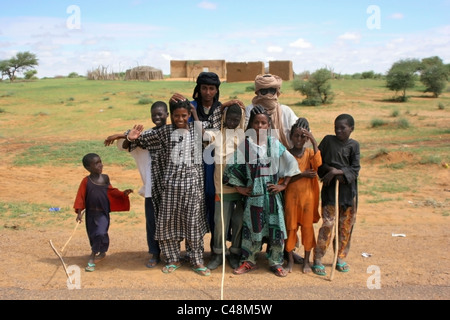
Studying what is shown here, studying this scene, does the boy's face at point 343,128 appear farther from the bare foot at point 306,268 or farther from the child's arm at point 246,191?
the bare foot at point 306,268

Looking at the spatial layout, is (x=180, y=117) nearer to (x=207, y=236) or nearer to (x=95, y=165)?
(x=95, y=165)

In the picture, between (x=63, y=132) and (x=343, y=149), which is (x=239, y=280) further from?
(x=63, y=132)

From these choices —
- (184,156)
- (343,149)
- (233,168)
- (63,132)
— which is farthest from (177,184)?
(63,132)

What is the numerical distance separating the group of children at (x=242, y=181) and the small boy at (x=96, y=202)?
0.08 ft

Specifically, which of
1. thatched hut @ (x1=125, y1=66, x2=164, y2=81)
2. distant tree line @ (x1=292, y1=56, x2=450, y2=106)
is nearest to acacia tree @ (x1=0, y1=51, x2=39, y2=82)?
thatched hut @ (x1=125, y1=66, x2=164, y2=81)

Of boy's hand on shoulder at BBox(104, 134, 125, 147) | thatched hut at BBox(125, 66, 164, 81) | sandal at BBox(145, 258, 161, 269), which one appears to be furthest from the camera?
thatched hut at BBox(125, 66, 164, 81)

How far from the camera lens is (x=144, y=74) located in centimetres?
4053

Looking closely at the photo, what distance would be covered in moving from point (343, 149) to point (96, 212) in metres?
2.53

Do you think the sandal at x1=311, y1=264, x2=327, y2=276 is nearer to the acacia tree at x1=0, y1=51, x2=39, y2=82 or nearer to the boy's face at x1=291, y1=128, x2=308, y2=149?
the boy's face at x1=291, y1=128, x2=308, y2=149

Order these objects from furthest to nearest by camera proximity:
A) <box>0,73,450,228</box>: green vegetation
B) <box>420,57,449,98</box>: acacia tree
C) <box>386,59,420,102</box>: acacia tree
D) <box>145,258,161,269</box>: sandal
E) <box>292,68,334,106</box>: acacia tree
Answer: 1. <box>420,57,449,98</box>: acacia tree
2. <box>386,59,420,102</box>: acacia tree
3. <box>292,68,334,106</box>: acacia tree
4. <box>0,73,450,228</box>: green vegetation
5. <box>145,258,161,269</box>: sandal

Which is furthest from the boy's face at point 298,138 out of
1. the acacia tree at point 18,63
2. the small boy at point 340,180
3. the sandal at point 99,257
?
the acacia tree at point 18,63

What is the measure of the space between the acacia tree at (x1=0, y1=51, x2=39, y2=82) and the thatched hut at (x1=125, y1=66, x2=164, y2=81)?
16703mm

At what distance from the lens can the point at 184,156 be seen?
4016 millimetres

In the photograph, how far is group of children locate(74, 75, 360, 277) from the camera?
398 centimetres
